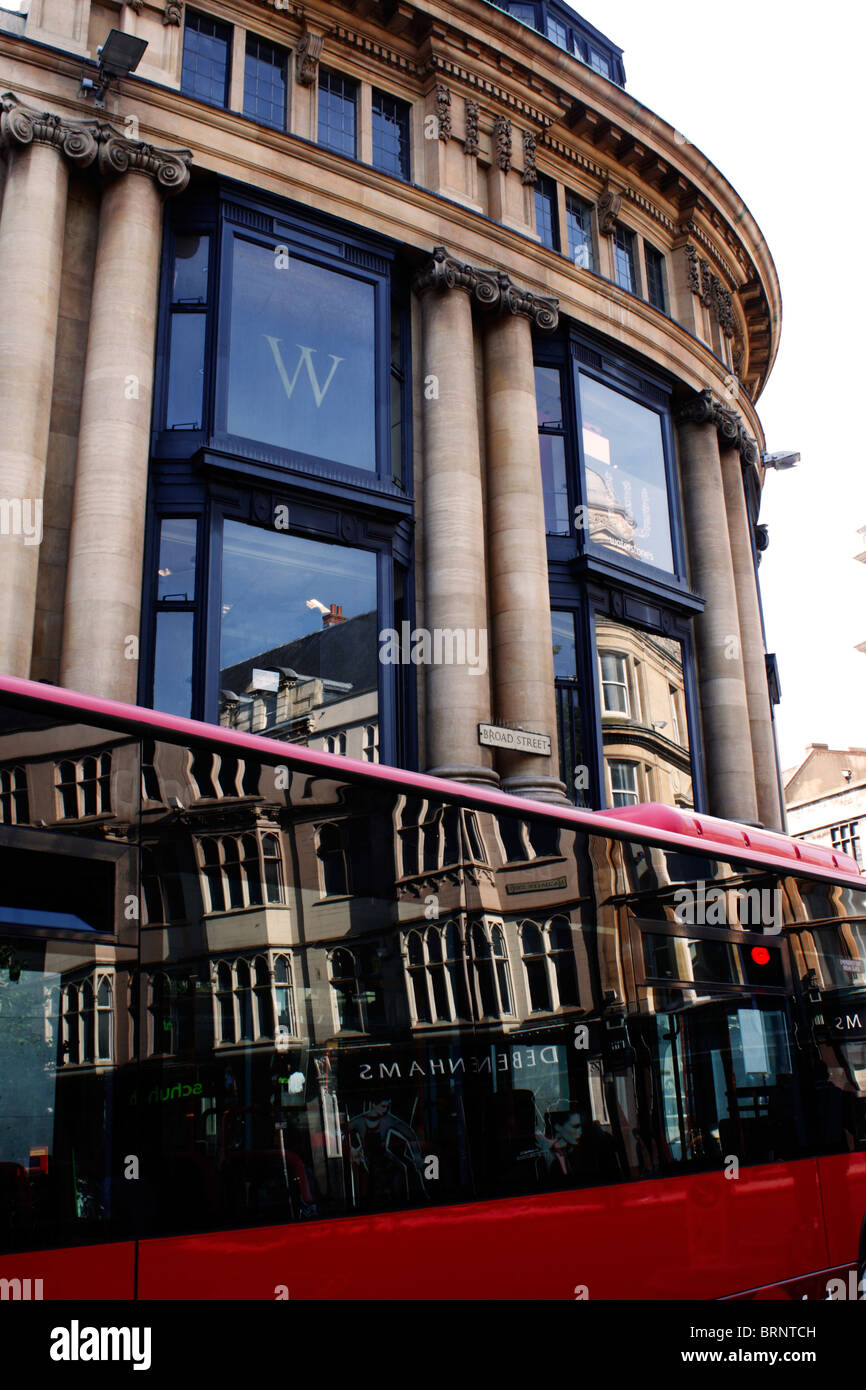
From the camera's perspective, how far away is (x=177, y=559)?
15.1 metres

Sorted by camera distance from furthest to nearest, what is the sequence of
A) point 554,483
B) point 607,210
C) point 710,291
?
point 710,291 < point 607,210 < point 554,483

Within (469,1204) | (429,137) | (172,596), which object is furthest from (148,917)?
(429,137)

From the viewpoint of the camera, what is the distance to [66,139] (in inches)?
590

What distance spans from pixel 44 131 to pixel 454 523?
812 centimetres

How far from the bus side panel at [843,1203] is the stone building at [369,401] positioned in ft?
28.3

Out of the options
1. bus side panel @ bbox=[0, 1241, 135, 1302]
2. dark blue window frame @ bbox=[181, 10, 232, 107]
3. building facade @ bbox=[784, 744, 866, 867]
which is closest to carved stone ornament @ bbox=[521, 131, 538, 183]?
dark blue window frame @ bbox=[181, 10, 232, 107]

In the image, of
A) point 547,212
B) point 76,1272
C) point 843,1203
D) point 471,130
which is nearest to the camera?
point 76,1272

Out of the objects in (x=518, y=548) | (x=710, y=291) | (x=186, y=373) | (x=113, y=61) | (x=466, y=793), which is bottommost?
(x=466, y=793)

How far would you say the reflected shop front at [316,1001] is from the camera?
420cm

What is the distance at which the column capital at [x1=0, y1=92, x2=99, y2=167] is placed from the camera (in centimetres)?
1473

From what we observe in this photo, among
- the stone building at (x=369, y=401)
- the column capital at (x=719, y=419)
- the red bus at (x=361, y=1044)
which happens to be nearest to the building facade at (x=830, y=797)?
the column capital at (x=719, y=419)

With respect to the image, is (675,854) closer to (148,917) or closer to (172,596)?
(148,917)

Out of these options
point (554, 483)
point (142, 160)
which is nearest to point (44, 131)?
point (142, 160)

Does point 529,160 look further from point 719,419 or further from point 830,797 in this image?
point 830,797
